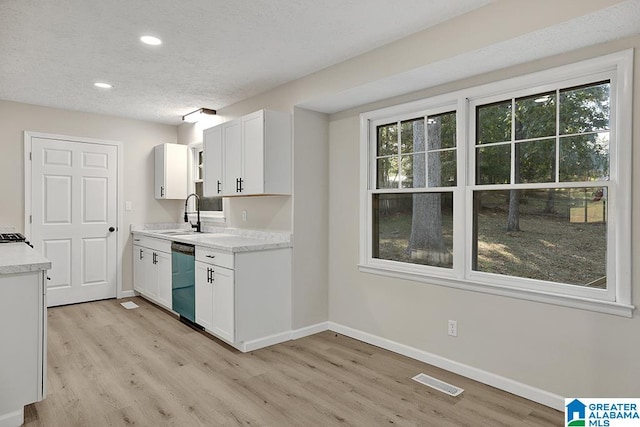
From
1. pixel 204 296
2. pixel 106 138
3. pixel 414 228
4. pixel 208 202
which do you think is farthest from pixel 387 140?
pixel 106 138

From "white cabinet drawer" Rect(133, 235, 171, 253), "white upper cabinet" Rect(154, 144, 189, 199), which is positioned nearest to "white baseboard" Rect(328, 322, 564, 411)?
"white cabinet drawer" Rect(133, 235, 171, 253)

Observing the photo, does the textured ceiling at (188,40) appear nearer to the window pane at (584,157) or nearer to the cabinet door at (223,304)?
the window pane at (584,157)

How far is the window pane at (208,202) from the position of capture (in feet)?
16.5

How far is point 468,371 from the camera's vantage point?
2861 millimetres

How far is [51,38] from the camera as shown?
111 inches

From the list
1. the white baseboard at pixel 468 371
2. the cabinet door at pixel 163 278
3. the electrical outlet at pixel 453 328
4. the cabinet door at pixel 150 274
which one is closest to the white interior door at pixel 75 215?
the cabinet door at pixel 150 274

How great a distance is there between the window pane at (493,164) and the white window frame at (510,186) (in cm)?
5

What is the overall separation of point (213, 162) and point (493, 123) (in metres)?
2.85

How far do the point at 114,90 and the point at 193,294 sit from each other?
2.26 metres

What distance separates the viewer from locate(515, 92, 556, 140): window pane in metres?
2.55

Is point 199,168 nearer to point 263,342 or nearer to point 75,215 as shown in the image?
point 75,215

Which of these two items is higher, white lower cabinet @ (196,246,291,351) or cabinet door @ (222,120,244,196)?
cabinet door @ (222,120,244,196)

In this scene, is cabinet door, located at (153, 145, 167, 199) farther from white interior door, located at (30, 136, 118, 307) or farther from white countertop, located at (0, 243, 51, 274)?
white countertop, located at (0, 243, 51, 274)

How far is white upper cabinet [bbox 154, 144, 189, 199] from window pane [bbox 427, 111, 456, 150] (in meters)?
3.58
